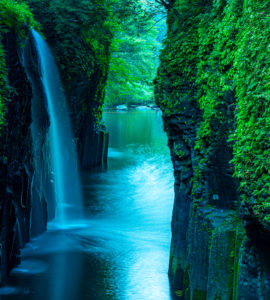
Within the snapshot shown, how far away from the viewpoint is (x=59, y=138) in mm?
14938

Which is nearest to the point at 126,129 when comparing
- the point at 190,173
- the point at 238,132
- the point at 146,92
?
the point at 146,92

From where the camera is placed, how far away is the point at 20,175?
987cm

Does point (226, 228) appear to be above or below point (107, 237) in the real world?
above

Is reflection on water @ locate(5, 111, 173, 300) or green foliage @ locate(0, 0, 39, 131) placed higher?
green foliage @ locate(0, 0, 39, 131)

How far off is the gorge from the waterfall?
0.07 metres

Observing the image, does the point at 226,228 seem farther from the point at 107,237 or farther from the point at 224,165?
the point at 107,237

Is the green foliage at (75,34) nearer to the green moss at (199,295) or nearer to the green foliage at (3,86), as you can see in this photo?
the green foliage at (3,86)

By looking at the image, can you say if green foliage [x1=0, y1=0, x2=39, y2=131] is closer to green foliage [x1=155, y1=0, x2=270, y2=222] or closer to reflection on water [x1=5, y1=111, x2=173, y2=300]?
green foliage [x1=155, y1=0, x2=270, y2=222]

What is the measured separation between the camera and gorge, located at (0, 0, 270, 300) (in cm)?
517

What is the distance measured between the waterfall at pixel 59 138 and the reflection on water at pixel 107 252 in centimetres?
65

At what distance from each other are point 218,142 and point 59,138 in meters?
9.11

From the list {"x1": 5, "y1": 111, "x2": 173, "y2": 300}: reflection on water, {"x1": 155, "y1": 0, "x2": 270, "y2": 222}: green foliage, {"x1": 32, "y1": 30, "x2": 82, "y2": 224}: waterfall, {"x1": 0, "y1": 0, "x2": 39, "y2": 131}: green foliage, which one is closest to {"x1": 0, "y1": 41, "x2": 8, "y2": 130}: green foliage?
{"x1": 0, "y1": 0, "x2": 39, "y2": 131}: green foliage

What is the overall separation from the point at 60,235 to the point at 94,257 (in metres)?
2.02

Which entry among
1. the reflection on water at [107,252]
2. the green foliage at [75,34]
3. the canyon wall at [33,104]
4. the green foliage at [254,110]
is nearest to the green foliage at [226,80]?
the green foliage at [254,110]
